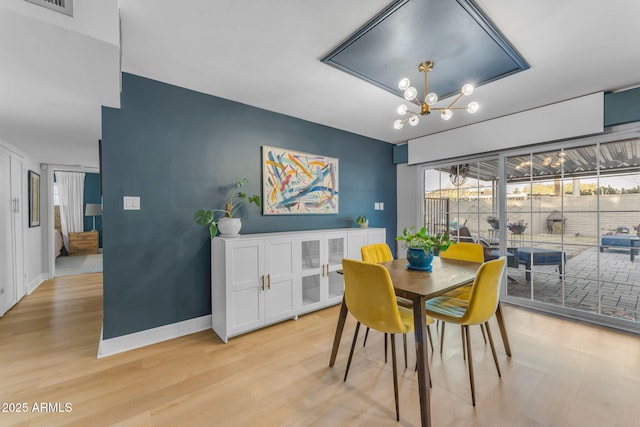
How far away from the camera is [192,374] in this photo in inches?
77.7

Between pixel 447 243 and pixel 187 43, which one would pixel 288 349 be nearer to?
pixel 447 243

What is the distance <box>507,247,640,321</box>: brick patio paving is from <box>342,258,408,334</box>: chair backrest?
2.76m

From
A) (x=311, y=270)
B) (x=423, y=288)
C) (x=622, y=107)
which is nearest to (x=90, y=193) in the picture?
(x=311, y=270)

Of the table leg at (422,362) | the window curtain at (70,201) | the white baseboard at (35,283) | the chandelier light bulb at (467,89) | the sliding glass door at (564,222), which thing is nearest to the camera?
the table leg at (422,362)

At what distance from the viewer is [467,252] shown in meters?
2.68

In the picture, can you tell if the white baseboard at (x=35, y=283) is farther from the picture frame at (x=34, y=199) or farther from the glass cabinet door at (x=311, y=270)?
the glass cabinet door at (x=311, y=270)

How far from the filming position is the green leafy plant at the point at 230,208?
2514 millimetres

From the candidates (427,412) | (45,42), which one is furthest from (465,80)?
(45,42)

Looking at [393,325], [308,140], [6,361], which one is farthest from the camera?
[308,140]

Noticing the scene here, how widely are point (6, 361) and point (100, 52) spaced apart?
2.55m

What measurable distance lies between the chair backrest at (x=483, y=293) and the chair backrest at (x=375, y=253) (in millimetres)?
910

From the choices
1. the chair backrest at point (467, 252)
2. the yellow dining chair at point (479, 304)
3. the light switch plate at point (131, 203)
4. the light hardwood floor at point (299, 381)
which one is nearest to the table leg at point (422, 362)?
the light hardwood floor at point (299, 381)

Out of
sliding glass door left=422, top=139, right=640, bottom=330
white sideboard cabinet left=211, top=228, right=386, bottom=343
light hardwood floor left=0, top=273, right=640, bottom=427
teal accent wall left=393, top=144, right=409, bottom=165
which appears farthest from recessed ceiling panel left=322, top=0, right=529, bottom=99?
light hardwood floor left=0, top=273, right=640, bottom=427

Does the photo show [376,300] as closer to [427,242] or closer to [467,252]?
[427,242]
